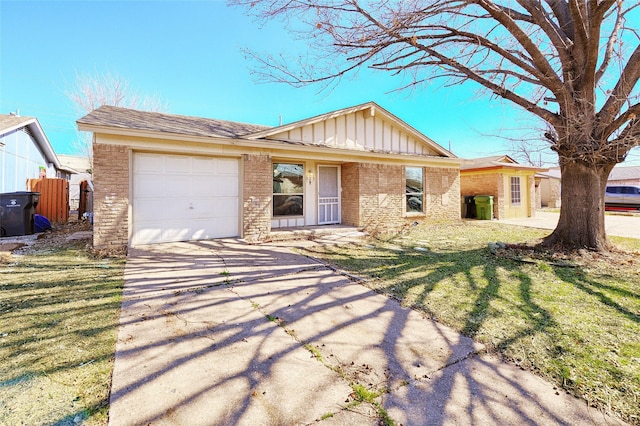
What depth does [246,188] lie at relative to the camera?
8.13 metres

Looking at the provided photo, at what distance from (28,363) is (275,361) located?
1.98 metres

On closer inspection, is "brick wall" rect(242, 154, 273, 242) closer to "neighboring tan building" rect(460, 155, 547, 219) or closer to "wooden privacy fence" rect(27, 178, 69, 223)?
"wooden privacy fence" rect(27, 178, 69, 223)

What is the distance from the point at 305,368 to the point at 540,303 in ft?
10.9

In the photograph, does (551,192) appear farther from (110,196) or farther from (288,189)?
(110,196)

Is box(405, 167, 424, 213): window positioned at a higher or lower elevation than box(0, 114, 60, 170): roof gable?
lower

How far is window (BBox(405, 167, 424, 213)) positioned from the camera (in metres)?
11.4

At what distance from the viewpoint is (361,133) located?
10.3 meters

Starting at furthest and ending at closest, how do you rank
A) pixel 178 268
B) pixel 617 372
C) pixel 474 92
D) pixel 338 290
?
pixel 474 92 < pixel 178 268 < pixel 338 290 < pixel 617 372

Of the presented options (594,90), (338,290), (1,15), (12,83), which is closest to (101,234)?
(338,290)

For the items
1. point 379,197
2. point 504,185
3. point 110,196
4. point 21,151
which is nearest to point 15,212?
point 110,196

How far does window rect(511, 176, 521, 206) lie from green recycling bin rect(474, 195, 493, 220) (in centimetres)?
204

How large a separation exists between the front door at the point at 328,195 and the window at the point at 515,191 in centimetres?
1059

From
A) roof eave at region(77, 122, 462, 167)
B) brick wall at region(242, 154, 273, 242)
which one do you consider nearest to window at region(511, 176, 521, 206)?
roof eave at region(77, 122, 462, 167)

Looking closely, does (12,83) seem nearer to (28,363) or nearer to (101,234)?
(101,234)
